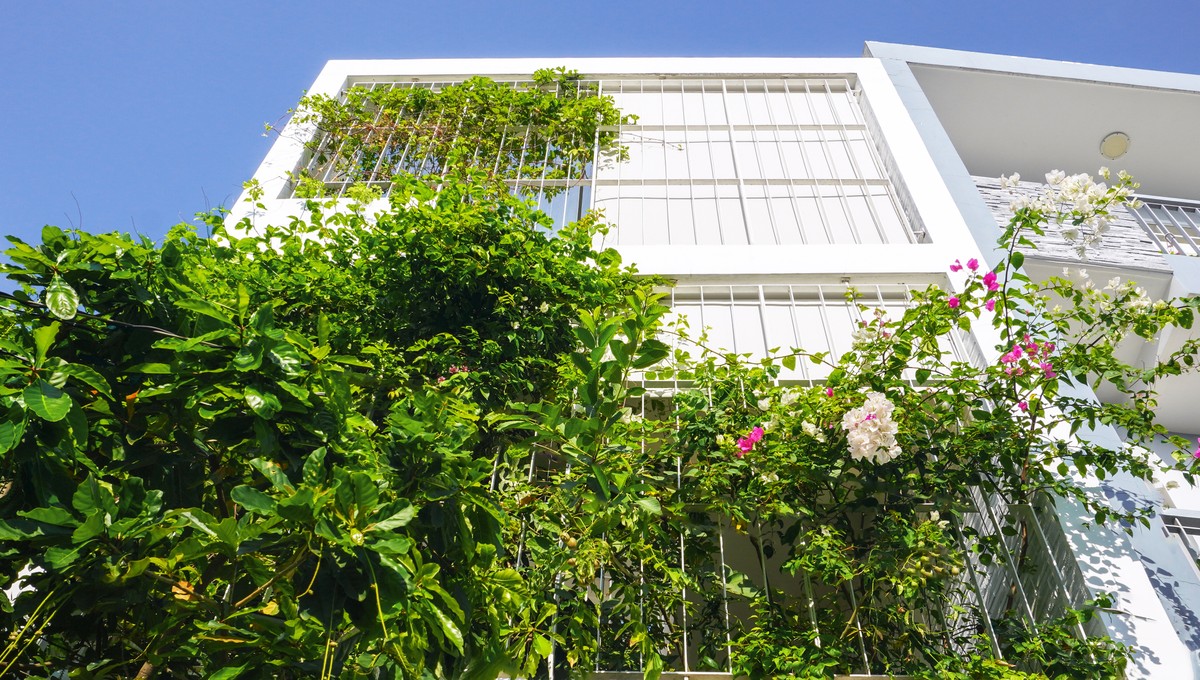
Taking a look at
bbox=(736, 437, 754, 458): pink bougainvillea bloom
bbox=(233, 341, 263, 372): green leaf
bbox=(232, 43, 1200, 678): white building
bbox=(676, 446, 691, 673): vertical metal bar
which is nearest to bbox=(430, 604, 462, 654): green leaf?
bbox=(233, 341, 263, 372): green leaf

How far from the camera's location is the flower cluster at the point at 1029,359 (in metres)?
4.22

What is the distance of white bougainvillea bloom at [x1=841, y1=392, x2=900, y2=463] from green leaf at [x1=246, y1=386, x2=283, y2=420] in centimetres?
270

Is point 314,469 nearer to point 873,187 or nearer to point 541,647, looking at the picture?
point 541,647

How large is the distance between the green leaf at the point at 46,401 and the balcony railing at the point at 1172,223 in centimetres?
900

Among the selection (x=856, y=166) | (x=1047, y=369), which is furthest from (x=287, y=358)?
(x=856, y=166)

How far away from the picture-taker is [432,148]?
A: 734 centimetres

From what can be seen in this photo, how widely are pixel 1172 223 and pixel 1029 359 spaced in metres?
5.92

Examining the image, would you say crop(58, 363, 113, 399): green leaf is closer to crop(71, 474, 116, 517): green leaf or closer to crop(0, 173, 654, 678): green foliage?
crop(0, 173, 654, 678): green foliage

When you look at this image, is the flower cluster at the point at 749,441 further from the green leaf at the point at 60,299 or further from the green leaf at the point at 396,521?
the green leaf at the point at 60,299

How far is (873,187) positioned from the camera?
713 cm

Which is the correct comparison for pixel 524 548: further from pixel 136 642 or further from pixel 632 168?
pixel 632 168

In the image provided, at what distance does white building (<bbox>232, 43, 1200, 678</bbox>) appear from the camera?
445cm

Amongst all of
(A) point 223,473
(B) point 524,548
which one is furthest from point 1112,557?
(A) point 223,473

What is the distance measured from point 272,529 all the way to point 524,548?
2006 mm
